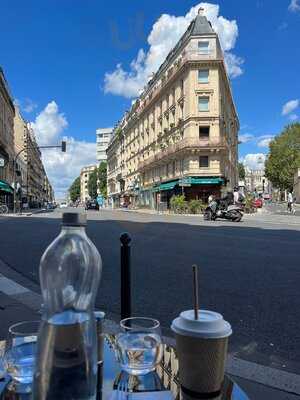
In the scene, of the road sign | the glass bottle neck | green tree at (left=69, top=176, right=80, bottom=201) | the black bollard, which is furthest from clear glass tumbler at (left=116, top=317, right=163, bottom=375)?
green tree at (left=69, top=176, right=80, bottom=201)

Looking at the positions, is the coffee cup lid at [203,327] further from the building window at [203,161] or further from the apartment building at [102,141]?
the apartment building at [102,141]

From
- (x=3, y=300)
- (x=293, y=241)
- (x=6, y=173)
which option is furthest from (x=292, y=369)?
(x=6, y=173)

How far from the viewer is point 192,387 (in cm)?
144

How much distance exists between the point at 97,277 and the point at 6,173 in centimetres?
6113

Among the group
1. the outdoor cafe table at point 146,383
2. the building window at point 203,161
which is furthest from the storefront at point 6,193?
the outdoor cafe table at point 146,383

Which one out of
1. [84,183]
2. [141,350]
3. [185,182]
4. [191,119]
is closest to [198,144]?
[191,119]

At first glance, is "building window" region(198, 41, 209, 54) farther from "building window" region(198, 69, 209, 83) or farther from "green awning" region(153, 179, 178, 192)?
"green awning" region(153, 179, 178, 192)

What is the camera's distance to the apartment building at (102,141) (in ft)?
433

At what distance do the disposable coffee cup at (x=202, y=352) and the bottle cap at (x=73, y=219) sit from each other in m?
0.53

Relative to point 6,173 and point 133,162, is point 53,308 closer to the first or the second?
point 6,173

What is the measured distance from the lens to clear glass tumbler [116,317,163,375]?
161cm

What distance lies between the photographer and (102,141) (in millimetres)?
134125

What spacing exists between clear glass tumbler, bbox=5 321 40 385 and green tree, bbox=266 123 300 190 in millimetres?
63954

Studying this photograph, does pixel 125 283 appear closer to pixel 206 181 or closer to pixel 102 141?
pixel 206 181
